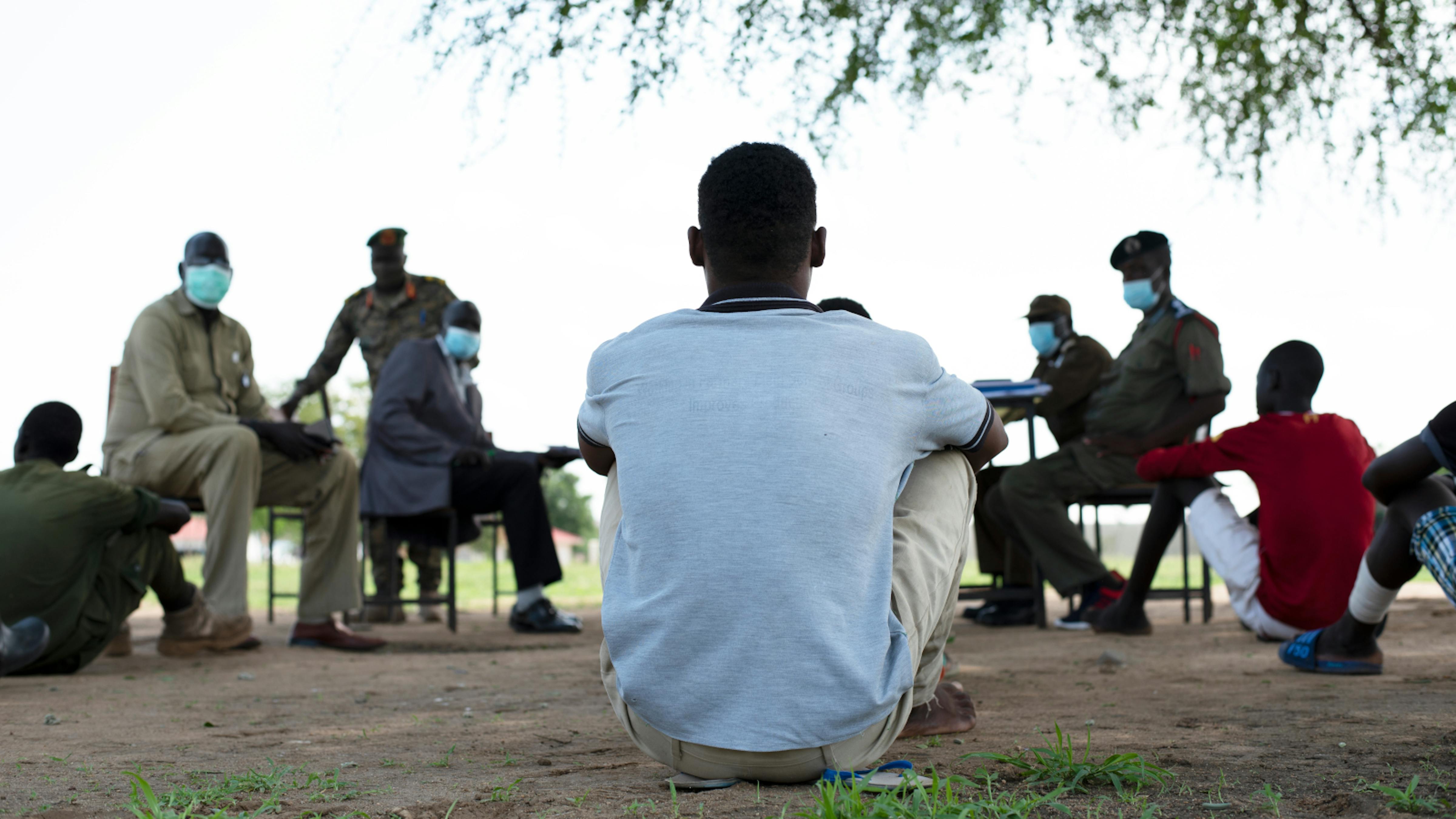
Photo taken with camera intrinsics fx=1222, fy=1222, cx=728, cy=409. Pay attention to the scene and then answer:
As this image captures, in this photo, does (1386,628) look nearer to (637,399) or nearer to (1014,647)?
(1014,647)

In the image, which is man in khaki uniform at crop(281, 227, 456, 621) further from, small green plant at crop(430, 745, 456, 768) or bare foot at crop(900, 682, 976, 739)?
bare foot at crop(900, 682, 976, 739)

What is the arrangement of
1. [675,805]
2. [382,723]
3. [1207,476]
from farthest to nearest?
[1207,476] → [382,723] → [675,805]

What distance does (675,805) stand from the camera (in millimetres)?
2010

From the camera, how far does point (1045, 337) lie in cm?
731

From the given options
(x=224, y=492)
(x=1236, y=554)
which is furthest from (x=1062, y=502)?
(x=224, y=492)

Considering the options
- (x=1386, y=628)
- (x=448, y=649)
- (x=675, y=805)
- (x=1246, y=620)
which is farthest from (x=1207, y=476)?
(x=675, y=805)

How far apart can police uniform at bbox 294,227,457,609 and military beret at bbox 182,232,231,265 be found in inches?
90.3

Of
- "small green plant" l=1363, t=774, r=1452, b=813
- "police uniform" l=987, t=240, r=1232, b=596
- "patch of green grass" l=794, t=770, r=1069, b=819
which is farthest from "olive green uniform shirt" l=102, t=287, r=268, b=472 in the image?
"small green plant" l=1363, t=774, r=1452, b=813

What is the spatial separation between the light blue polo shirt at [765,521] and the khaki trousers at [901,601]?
0.05 m

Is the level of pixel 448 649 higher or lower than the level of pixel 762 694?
lower

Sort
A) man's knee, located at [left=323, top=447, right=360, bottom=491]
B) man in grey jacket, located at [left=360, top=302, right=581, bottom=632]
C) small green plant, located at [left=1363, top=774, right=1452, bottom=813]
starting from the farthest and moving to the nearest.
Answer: man in grey jacket, located at [left=360, top=302, right=581, bottom=632] → man's knee, located at [left=323, top=447, right=360, bottom=491] → small green plant, located at [left=1363, top=774, right=1452, bottom=813]

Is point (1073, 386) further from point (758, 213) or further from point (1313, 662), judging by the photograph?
point (758, 213)

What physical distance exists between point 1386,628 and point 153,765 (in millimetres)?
5334

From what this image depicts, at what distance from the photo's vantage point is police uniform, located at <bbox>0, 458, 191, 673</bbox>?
4660 millimetres
